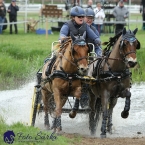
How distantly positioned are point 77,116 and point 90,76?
280 centimetres

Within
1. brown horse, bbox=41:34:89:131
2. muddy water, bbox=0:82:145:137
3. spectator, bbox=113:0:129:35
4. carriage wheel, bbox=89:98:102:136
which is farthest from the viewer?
spectator, bbox=113:0:129:35

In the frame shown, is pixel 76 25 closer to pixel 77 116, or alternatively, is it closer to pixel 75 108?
pixel 75 108

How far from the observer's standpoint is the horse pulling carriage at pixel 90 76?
1064cm

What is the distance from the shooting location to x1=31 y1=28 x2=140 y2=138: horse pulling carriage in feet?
34.9

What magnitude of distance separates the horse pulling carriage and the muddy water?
740mm

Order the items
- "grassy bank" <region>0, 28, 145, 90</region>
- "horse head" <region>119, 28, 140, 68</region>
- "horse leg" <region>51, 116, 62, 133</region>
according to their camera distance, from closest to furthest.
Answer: "horse head" <region>119, 28, 140, 68</region> → "horse leg" <region>51, 116, 62, 133</region> → "grassy bank" <region>0, 28, 145, 90</region>

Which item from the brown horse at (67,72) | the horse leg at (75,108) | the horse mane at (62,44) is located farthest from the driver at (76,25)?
the horse leg at (75,108)

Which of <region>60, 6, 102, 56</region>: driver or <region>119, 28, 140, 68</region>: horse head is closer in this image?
<region>119, 28, 140, 68</region>: horse head

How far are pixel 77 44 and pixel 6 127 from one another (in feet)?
6.62

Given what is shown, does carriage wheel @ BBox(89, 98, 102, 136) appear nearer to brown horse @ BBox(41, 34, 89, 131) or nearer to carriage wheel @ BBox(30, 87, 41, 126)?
carriage wheel @ BBox(30, 87, 41, 126)

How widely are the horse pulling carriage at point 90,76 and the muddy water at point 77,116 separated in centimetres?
74

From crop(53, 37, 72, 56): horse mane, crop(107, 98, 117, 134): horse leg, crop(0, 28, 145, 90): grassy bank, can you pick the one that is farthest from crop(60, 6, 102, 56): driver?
crop(0, 28, 145, 90): grassy bank

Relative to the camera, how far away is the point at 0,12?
89.8 ft

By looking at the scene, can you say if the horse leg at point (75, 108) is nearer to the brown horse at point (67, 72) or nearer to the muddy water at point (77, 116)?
the brown horse at point (67, 72)
